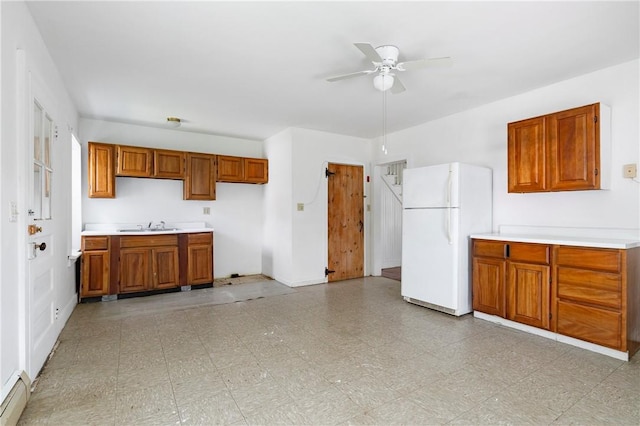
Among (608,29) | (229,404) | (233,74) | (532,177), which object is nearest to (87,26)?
(233,74)

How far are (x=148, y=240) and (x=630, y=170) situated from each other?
5.36 m

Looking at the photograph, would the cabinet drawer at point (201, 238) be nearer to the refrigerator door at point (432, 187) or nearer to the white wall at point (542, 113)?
the refrigerator door at point (432, 187)

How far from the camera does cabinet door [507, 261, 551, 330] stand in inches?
114

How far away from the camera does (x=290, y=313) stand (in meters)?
3.62

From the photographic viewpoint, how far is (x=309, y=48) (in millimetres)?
2605

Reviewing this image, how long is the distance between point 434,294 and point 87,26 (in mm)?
4010

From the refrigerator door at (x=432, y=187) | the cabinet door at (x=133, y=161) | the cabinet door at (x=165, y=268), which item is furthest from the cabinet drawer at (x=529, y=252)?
the cabinet door at (x=133, y=161)

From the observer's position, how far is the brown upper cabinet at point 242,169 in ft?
16.9

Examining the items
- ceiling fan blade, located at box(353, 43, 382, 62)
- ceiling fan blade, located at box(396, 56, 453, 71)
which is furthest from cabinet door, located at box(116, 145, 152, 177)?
ceiling fan blade, located at box(396, 56, 453, 71)

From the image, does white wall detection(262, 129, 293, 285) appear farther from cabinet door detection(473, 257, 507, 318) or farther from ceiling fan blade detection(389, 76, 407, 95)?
cabinet door detection(473, 257, 507, 318)

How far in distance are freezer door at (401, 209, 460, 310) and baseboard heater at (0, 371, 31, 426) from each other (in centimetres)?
353

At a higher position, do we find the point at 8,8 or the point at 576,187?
the point at 8,8

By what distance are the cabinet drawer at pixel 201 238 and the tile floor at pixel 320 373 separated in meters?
1.35

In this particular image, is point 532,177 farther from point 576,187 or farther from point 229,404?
point 229,404
